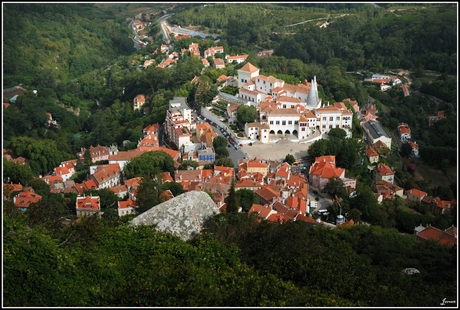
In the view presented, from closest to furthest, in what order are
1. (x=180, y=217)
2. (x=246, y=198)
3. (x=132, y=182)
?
(x=180, y=217) < (x=246, y=198) < (x=132, y=182)

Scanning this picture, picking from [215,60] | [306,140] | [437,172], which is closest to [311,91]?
[306,140]

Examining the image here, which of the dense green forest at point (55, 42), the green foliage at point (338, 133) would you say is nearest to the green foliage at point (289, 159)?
the green foliage at point (338, 133)

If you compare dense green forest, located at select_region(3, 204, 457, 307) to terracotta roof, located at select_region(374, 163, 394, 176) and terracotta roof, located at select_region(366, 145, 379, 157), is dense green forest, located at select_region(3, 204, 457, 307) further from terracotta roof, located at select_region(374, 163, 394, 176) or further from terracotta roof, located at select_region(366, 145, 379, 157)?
terracotta roof, located at select_region(366, 145, 379, 157)

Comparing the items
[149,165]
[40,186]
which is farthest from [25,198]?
[149,165]

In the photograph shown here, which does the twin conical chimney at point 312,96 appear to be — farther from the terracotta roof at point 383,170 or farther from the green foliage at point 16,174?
the green foliage at point 16,174

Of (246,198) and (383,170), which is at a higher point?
(246,198)

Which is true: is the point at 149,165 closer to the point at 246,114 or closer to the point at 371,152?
the point at 246,114
